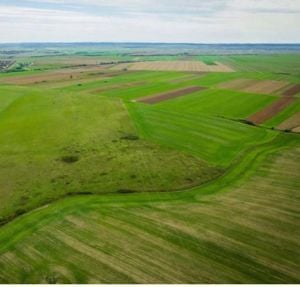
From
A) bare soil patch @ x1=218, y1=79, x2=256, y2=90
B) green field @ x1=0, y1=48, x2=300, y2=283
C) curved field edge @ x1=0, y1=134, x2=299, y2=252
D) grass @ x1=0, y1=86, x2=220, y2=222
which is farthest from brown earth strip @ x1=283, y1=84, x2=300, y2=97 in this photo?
curved field edge @ x1=0, y1=134, x2=299, y2=252

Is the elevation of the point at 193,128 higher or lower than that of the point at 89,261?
higher

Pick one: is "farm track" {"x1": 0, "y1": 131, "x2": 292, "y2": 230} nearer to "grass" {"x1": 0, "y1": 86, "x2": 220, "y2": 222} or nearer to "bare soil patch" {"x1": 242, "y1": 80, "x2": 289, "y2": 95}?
"grass" {"x1": 0, "y1": 86, "x2": 220, "y2": 222}

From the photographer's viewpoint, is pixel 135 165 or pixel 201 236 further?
pixel 135 165

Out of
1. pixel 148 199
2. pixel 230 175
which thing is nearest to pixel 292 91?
pixel 230 175

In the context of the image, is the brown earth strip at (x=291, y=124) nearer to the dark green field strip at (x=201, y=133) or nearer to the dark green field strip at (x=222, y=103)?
the dark green field strip at (x=201, y=133)

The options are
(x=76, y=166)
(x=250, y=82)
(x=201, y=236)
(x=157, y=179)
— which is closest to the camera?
(x=201, y=236)

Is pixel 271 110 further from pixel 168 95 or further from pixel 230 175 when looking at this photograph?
pixel 230 175

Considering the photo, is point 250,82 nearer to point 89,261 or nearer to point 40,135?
point 40,135

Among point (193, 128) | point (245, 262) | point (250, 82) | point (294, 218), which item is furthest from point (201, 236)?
point (250, 82)

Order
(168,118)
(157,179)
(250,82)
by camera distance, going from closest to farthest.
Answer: (157,179) < (168,118) < (250,82)
